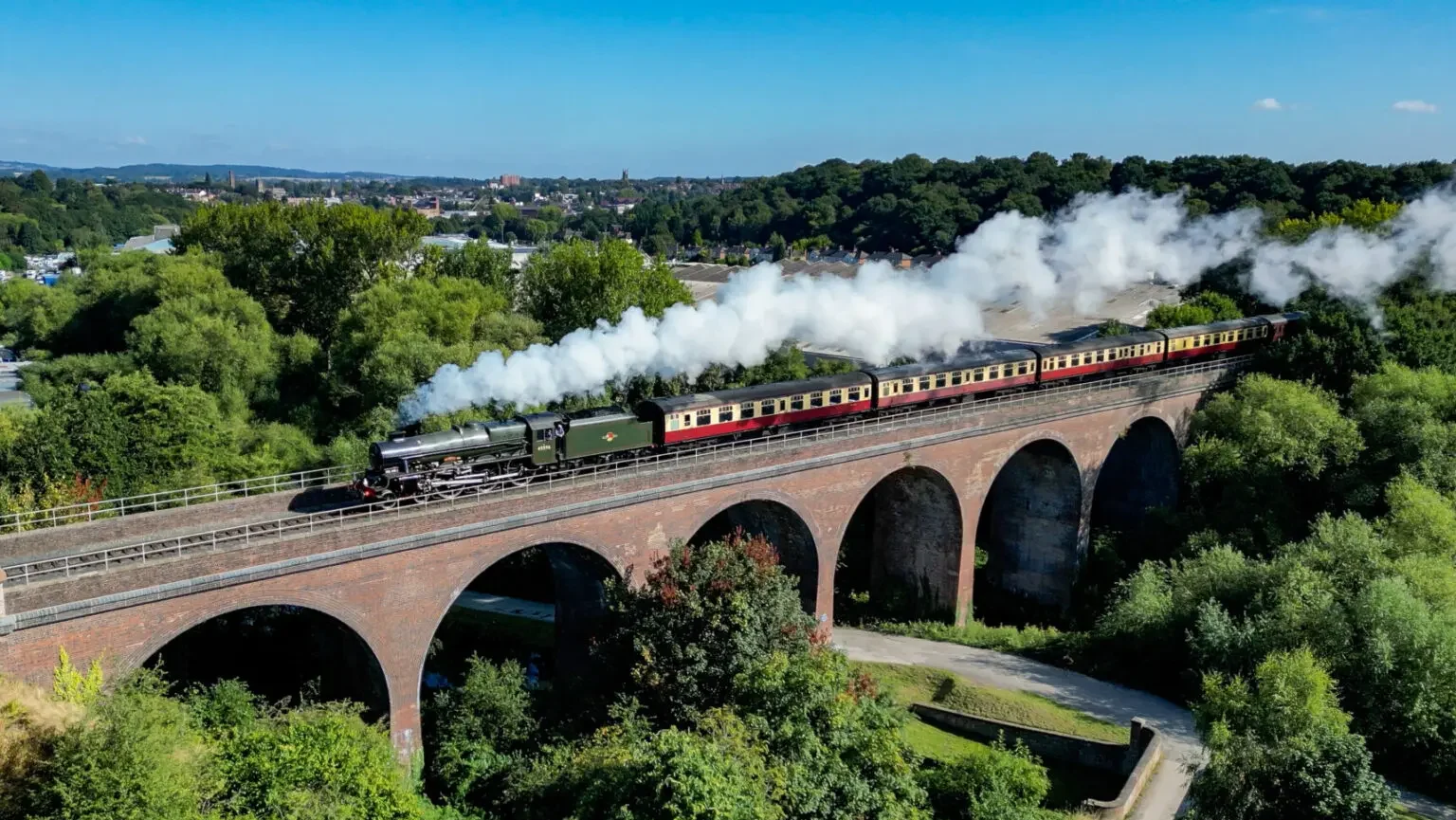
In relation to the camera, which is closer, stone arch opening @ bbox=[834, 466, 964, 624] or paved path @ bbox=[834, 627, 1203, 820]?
paved path @ bbox=[834, 627, 1203, 820]

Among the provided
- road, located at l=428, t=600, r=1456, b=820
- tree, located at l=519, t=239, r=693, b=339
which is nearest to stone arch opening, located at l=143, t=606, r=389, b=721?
road, located at l=428, t=600, r=1456, b=820

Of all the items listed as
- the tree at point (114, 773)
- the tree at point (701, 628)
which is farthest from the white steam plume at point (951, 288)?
the tree at point (114, 773)

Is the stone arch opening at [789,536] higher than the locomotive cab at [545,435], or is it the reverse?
the locomotive cab at [545,435]

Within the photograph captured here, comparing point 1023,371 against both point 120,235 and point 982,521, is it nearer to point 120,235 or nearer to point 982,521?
point 982,521

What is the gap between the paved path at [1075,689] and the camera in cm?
2534

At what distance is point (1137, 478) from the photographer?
148 feet

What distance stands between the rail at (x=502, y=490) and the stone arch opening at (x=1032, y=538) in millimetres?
3245

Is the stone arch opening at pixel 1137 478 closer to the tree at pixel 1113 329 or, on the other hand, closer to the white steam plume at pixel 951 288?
the white steam plume at pixel 951 288

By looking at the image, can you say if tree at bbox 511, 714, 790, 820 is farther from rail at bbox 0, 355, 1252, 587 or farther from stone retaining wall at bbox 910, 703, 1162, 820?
stone retaining wall at bbox 910, 703, 1162, 820

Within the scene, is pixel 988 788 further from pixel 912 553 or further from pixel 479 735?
pixel 912 553

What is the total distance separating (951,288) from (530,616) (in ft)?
73.4

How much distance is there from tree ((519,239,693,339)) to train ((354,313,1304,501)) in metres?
17.2

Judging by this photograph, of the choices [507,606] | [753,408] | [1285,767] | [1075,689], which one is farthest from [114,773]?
[1075,689]

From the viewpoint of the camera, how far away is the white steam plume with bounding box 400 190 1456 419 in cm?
3153
